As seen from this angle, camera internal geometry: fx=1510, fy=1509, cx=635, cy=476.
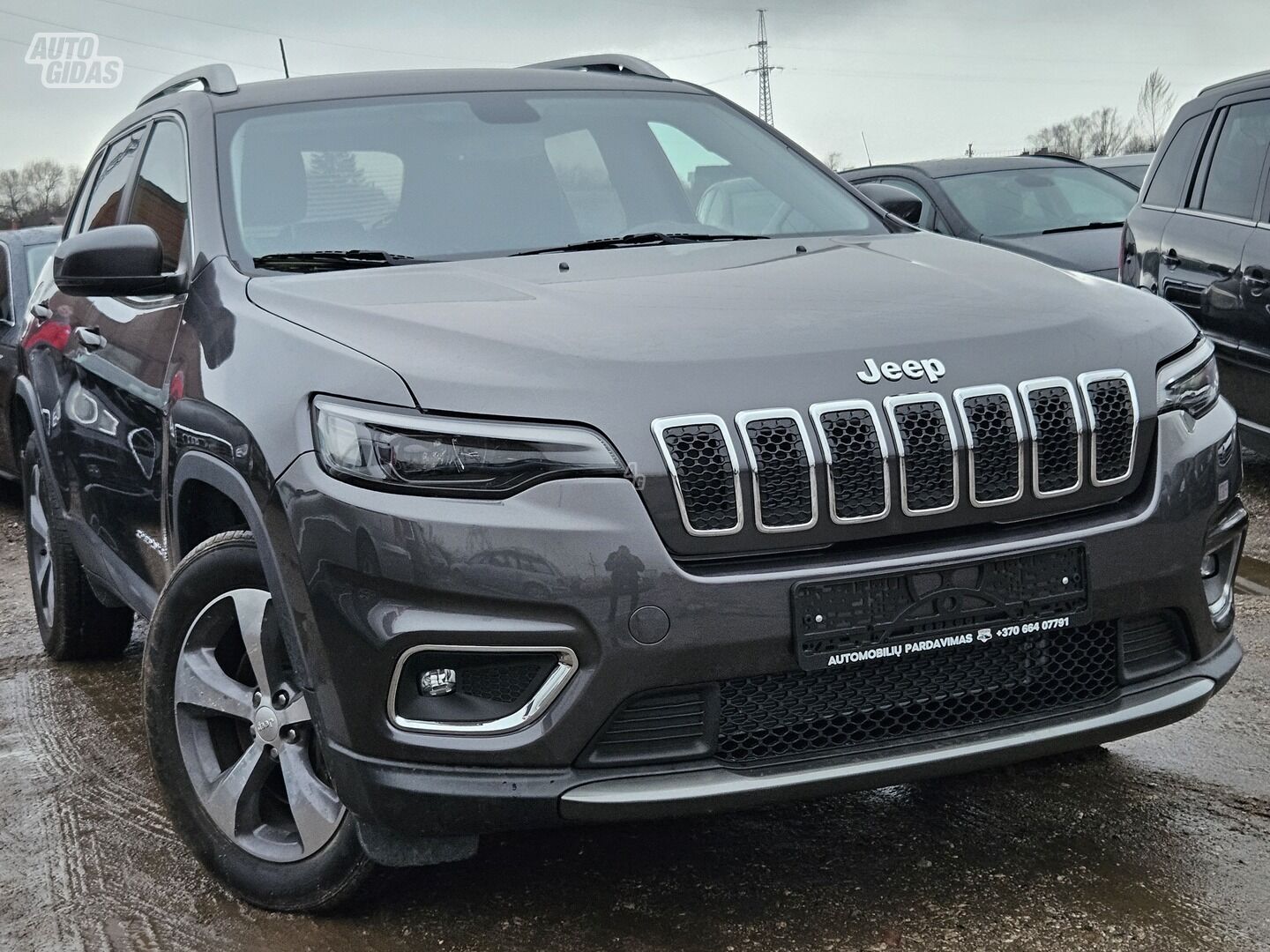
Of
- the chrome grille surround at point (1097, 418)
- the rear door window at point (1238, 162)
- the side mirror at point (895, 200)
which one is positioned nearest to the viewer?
the chrome grille surround at point (1097, 418)

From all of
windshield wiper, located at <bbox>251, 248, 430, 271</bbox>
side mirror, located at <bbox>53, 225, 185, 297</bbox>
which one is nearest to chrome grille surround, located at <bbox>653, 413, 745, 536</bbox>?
windshield wiper, located at <bbox>251, 248, 430, 271</bbox>

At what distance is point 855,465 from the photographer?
8.39ft

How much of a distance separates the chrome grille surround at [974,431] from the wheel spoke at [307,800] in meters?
1.31

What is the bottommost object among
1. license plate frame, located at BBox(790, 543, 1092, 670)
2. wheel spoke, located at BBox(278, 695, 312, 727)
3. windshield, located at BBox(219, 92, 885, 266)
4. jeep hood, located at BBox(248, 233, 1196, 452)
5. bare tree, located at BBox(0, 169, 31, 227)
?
bare tree, located at BBox(0, 169, 31, 227)

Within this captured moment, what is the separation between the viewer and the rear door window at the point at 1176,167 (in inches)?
270

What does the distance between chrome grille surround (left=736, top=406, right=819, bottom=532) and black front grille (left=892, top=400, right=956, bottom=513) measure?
0.17 m

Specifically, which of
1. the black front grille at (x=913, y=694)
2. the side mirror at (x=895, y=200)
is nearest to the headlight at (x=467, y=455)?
the black front grille at (x=913, y=694)

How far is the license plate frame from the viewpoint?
254 cm

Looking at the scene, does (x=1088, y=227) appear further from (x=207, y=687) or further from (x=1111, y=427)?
(x=207, y=687)

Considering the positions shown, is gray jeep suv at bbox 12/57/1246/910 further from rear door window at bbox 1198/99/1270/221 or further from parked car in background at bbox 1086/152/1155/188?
parked car in background at bbox 1086/152/1155/188

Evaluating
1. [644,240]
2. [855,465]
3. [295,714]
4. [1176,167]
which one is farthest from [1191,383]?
[1176,167]

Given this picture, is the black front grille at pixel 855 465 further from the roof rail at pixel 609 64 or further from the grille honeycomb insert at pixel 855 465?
the roof rail at pixel 609 64

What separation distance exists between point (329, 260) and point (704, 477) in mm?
1298

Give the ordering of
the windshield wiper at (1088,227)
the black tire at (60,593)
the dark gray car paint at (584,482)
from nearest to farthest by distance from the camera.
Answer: the dark gray car paint at (584,482) < the black tire at (60,593) < the windshield wiper at (1088,227)
